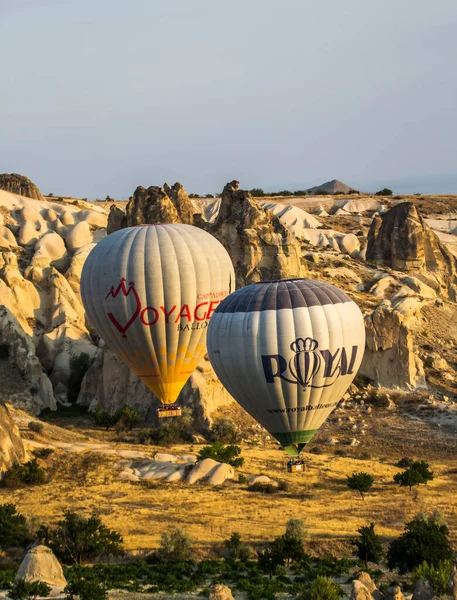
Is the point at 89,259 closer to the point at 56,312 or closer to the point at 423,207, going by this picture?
the point at 56,312

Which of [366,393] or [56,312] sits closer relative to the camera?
[366,393]

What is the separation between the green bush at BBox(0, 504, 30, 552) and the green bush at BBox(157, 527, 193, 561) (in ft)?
16.6

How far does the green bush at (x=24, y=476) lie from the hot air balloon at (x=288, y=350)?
29.6ft

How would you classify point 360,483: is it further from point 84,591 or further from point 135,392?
point 84,591

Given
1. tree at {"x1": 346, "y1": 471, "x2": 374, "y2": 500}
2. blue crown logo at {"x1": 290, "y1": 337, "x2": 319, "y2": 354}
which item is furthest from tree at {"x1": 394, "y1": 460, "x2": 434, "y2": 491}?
blue crown logo at {"x1": 290, "y1": 337, "x2": 319, "y2": 354}

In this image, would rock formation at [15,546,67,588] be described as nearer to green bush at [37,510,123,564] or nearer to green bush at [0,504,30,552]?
green bush at [37,510,123,564]

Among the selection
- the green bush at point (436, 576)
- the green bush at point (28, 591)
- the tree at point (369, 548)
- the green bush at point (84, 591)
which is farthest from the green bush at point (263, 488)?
the green bush at point (28, 591)

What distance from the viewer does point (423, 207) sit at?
470 ft

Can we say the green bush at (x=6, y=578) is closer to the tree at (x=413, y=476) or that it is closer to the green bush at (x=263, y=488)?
the green bush at (x=263, y=488)

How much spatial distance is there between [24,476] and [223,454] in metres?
9.47

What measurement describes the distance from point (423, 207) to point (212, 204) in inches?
935

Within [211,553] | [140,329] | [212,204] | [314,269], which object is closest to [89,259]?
[140,329]

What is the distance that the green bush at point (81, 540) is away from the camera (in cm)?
4612

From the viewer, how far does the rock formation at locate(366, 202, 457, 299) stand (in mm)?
96250
